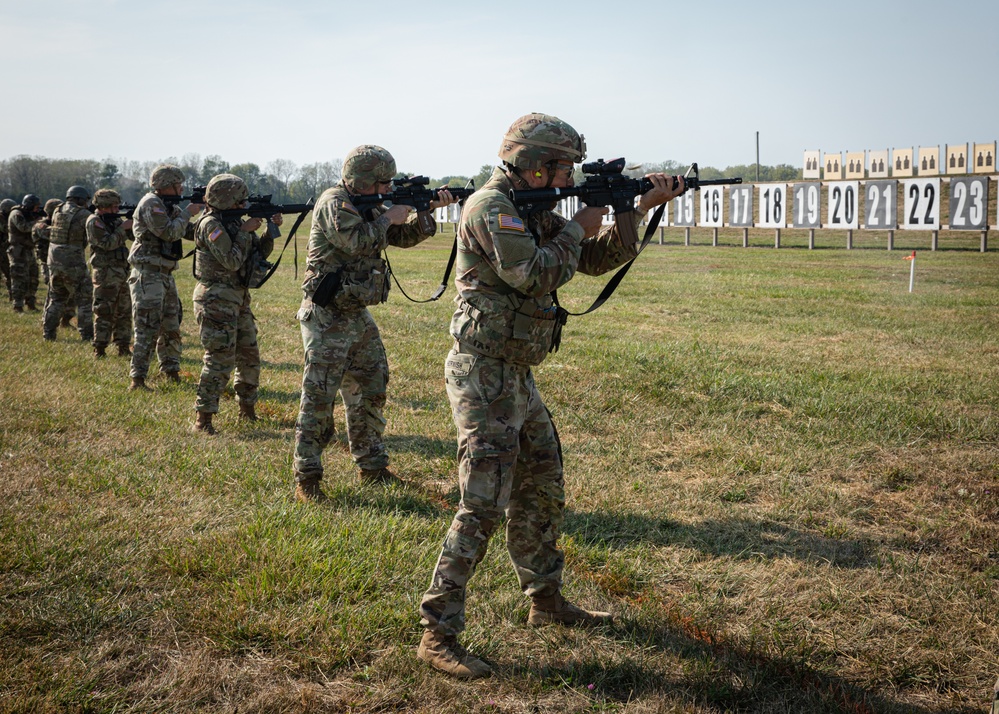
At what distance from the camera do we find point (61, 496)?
5703 millimetres

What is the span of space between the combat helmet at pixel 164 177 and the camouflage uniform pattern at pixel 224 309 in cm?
176

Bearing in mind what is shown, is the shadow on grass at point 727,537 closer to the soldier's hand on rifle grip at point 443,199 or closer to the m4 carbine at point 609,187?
the m4 carbine at point 609,187

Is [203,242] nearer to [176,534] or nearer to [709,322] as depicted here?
[176,534]

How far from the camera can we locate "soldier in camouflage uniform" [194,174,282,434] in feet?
25.5

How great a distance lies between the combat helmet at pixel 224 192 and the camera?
306 inches

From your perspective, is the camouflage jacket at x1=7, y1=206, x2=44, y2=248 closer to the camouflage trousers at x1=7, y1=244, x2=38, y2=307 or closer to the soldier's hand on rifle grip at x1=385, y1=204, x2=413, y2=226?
the camouflage trousers at x1=7, y1=244, x2=38, y2=307

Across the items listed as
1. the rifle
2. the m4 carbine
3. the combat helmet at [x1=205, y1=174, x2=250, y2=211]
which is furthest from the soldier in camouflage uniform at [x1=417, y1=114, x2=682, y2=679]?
the combat helmet at [x1=205, y1=174, x2=250, y2=211]

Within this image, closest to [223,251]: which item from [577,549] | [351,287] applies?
[351,287]

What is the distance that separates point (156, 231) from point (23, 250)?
983 centimetres

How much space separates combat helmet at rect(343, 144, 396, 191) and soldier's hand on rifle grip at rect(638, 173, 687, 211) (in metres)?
2.44

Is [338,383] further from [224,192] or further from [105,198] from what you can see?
[105,198]

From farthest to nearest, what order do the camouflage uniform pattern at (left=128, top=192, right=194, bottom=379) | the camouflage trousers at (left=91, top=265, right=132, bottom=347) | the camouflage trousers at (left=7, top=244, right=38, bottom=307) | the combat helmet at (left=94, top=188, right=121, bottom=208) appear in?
the camouflage trousers at (left=7, top=244, right=38, bottom=307) < the camouflage trousers at (left=91, top=265, right=132, bottom=347) < the combat helmet at (left=94, top=188, right=121, bottom=208) < the camouflage uniform pattern at (left=128, top=192, right=194, bottom=379)

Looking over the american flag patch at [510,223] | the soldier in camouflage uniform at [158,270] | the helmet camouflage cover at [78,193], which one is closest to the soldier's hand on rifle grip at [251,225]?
the soldier in camouflage uniform at [158,270]

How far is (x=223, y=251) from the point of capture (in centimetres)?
767
